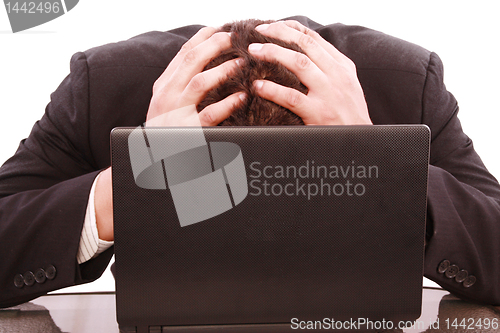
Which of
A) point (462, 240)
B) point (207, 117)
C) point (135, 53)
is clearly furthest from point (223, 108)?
point (135, 53)

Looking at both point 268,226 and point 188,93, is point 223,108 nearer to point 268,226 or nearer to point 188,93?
point 188,93

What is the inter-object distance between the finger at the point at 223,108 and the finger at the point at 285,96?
24 millimetres

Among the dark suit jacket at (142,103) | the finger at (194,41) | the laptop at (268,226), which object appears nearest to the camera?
the laptop at (268,226)

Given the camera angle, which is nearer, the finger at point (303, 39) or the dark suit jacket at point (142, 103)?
the finger at point (303, 39)

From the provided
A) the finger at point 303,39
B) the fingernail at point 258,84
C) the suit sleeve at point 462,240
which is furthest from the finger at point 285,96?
the suit sleeve at point 462,240

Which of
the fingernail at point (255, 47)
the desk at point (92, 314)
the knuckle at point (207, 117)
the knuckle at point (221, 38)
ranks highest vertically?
the knuckle at point (221, 38)

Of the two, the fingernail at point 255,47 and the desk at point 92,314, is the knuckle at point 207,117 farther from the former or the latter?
the desk at point 92,314

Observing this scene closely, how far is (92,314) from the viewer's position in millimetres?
579

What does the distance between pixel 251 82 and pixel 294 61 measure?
0.07 metres

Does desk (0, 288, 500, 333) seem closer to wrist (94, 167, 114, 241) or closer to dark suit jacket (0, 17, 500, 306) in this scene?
wrist (94, 167, 114, 241)

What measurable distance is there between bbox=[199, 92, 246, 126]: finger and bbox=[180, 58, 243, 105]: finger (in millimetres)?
38

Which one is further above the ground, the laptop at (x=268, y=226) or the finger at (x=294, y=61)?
the finger at (x=294, y=61)

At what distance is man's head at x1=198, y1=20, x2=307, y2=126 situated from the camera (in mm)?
502

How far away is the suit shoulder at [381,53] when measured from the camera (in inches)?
35.1
